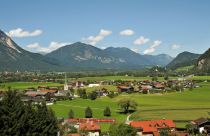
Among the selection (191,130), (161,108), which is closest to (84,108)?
(161,108)

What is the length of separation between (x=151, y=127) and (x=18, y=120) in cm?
3554

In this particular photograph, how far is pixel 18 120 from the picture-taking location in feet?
112

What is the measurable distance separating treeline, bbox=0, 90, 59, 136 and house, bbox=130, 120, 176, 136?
28673 millimetres

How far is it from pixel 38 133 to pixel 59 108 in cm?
6279

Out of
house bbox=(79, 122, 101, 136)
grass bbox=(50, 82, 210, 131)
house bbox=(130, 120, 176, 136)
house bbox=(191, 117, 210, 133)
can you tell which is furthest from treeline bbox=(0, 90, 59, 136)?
grass bbox=(50, 82, 210, 131)

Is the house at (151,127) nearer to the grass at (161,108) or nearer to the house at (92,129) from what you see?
the grass at (161,108)

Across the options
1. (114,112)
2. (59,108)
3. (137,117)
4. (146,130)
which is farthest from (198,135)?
(59,108)

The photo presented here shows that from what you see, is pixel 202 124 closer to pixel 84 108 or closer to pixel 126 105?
pixel 126 105

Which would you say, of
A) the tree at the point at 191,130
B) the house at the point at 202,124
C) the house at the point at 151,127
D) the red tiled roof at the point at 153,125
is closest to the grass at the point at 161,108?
the red tiled roof at the point at 153,125

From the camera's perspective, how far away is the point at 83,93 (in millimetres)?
125500

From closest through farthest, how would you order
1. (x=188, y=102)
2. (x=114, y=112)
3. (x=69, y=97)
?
(x=114, y=112) → (x=188, y=102) → (x=69, y=97)

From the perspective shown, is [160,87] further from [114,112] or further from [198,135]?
[198,135]

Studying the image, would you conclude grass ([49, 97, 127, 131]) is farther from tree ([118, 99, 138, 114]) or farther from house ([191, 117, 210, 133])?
house ([191, 117, 210, 133])

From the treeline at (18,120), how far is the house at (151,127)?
94.1 ft
